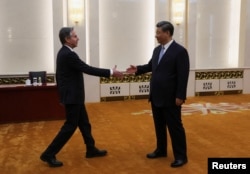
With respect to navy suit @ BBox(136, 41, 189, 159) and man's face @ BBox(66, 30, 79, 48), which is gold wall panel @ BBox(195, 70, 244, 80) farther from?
man's face @ BBox(66, 30, 79, 48)

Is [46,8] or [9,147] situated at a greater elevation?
[46,8]

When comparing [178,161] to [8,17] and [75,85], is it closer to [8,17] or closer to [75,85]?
[75,85]

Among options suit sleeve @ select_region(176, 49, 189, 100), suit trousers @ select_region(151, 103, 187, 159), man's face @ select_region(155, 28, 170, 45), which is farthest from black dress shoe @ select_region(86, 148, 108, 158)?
man's face @ select_region(155, 28, 170, 45)

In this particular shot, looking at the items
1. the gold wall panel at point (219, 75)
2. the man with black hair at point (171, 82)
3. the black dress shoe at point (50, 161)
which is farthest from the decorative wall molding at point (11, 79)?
the man with black hair at point (171, 82)

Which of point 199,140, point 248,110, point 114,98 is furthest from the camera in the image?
point 114,98

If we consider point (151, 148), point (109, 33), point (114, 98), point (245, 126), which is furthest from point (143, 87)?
point (151, 148)

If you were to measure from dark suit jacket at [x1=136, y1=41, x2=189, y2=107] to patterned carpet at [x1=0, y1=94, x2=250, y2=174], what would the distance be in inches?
32.5

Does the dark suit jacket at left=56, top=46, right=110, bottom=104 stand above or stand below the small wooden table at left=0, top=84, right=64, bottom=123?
above

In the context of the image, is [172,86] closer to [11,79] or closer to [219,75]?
[11,79]

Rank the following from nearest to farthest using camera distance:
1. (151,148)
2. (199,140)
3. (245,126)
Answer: (151,148), (199,140), (245,126)

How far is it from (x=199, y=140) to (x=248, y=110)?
273cm

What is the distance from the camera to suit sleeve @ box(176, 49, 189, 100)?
12.4 feet

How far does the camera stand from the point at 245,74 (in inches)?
381

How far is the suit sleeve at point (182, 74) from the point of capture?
3785 mm
